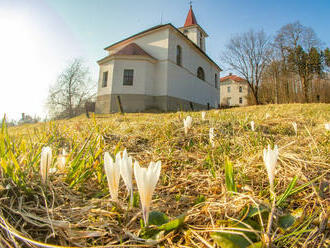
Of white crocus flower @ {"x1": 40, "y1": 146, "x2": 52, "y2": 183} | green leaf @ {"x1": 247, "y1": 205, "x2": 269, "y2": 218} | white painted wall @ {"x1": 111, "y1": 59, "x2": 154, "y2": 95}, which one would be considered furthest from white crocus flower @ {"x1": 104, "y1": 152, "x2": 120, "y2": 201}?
white painted wall @ {"x1": 111, "y1": 59, "x2": 154, "y2": 95}

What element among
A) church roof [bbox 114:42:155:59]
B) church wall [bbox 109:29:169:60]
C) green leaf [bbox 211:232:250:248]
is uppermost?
church wall [bbox 109:29:169:60]

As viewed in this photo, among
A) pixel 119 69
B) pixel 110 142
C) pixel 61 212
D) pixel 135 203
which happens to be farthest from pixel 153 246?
pixel 119 69

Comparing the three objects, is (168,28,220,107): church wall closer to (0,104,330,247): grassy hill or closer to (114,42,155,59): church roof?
(114,42,155,59): church roof

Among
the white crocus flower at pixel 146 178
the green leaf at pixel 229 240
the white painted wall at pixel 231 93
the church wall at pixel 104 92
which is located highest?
the white painted wall at pixel 231 93

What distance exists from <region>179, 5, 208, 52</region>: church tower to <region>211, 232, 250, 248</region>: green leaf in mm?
29838

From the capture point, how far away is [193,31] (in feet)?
91.5

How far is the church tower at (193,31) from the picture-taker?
2785cm

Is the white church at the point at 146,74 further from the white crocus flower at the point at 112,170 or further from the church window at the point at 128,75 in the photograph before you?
the white crocus flower at the point at 112,170

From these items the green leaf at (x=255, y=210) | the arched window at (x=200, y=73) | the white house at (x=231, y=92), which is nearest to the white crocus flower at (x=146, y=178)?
the green leaf at (x=255, y=210)

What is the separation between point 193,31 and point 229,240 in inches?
1218

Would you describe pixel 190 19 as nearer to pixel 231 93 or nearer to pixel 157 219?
pixel 231 93

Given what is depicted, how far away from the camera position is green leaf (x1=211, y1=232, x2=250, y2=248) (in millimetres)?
595

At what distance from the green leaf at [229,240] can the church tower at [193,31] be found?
1175 inches

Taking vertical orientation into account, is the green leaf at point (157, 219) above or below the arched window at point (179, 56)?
below
